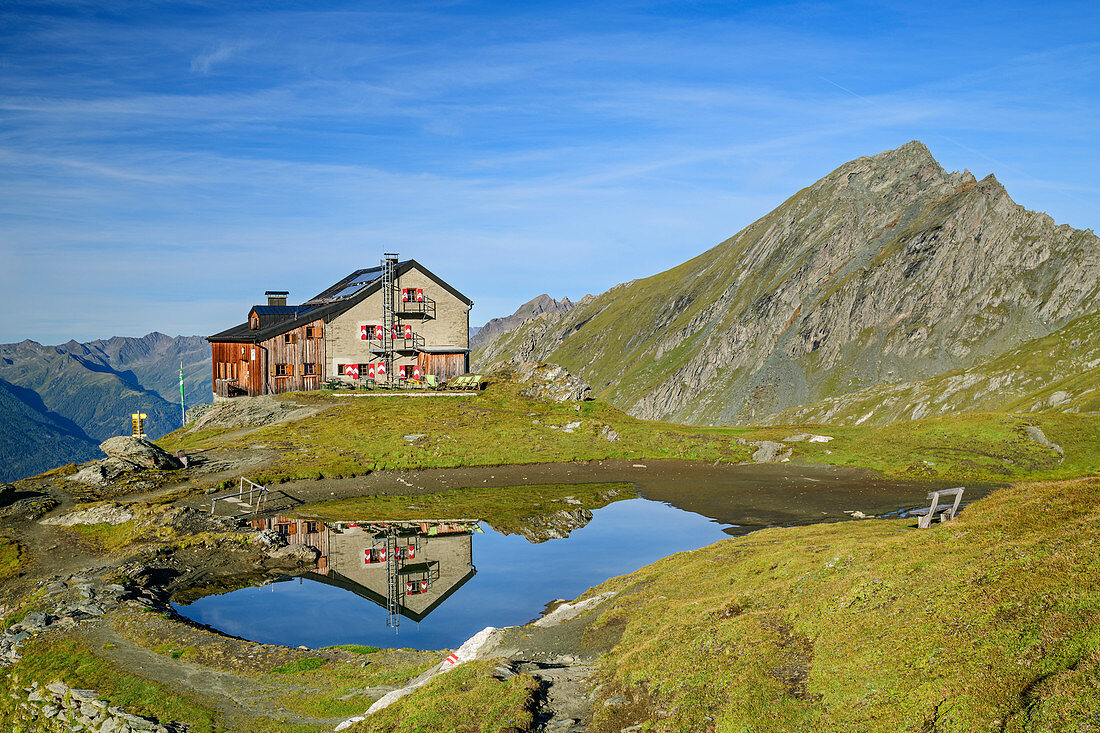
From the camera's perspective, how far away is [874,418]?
470ft

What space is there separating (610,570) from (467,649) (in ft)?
47.0

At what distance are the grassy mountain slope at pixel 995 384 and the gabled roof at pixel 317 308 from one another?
9521cm

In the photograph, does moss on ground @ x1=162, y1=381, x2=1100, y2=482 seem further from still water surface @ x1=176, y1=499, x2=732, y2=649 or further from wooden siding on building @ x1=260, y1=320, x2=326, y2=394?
still water surface @ x1=176, y1=499, x2=732, y2=649

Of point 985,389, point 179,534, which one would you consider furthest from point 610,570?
point 985,389

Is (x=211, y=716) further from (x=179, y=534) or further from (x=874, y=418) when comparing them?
(x=874, y=418)

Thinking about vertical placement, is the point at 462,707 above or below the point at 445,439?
below

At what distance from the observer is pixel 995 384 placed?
423 ft

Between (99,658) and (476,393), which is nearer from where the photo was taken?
(99,658)

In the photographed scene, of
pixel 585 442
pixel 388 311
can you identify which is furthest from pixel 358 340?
pixel 585 442

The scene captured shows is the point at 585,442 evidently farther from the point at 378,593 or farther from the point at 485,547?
the point at 378,593

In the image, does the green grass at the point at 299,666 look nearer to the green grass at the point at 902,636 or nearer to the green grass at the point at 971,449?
the green grass at the point at 902,636

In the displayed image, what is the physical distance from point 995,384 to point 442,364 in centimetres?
10772

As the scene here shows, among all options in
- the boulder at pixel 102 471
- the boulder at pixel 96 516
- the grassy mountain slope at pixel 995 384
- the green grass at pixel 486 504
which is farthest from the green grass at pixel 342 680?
Answer: the grassy mountain slope at pixel 995 384

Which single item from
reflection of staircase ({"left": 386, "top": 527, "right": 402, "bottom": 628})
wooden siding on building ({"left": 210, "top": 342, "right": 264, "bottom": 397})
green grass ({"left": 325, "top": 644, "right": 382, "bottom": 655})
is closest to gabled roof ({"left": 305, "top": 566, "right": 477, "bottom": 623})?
reflection of staircase ({"left": 386, "top": 527, "right": 402, "bottom": 628})
